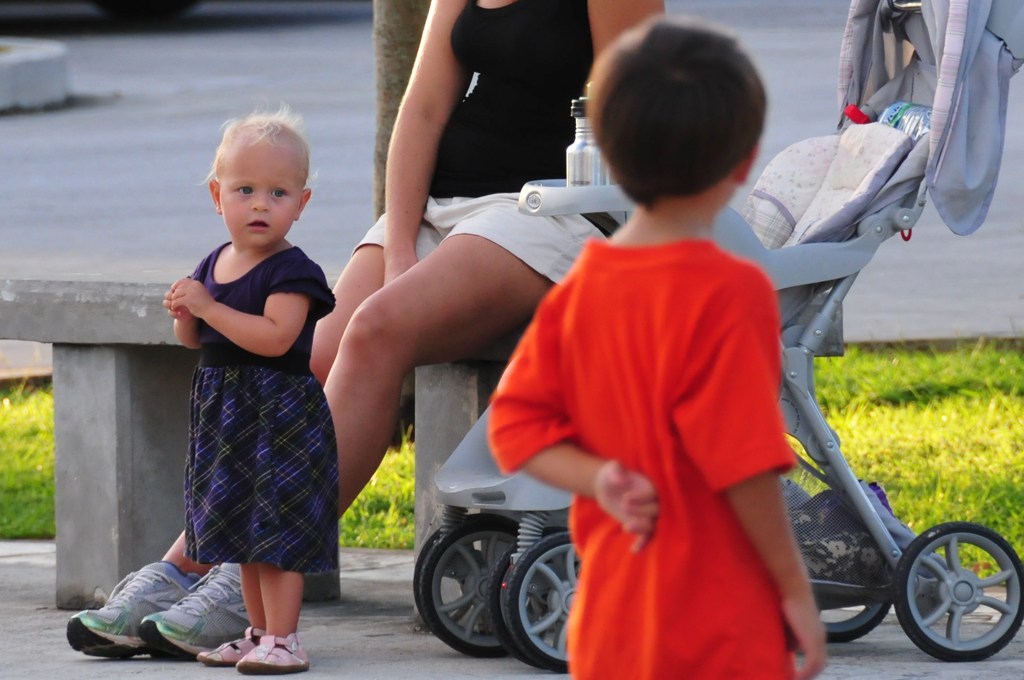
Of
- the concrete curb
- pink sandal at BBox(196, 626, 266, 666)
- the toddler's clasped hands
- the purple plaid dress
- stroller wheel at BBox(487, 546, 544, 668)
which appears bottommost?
pink sandal at BBox(196, 626, 266, 666)

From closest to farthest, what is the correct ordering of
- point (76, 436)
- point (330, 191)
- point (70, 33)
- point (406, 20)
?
point (76, 436) → point (406, 20) → point (330, 191) → point (70, 33)

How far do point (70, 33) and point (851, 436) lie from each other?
20967 mm

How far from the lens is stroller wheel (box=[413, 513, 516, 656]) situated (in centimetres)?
377

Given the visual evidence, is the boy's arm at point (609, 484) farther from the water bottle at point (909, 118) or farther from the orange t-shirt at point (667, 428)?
the water bottle at point (909, 118)

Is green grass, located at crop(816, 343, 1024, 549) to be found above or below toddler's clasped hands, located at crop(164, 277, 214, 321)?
below

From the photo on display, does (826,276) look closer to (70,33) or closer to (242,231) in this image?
(242,231)

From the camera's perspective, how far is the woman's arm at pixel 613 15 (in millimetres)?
3918

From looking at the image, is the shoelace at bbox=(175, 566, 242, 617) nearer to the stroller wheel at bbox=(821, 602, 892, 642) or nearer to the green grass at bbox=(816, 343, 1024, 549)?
the stroller wheel at bbox=(821, 602, 892, 642)

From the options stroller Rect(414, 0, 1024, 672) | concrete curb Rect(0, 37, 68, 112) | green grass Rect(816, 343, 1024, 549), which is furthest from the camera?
concrete curb Rect(0, 37, 68, 112)

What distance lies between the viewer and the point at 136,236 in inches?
378

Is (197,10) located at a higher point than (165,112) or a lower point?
higher

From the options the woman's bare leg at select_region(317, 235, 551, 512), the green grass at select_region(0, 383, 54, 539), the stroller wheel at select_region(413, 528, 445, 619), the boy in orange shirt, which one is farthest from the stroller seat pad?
the green grass at select_region(0, 383, 54, 539)

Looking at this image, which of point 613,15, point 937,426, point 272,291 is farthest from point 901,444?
point 272,291

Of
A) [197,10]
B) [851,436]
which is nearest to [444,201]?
[851,436]
